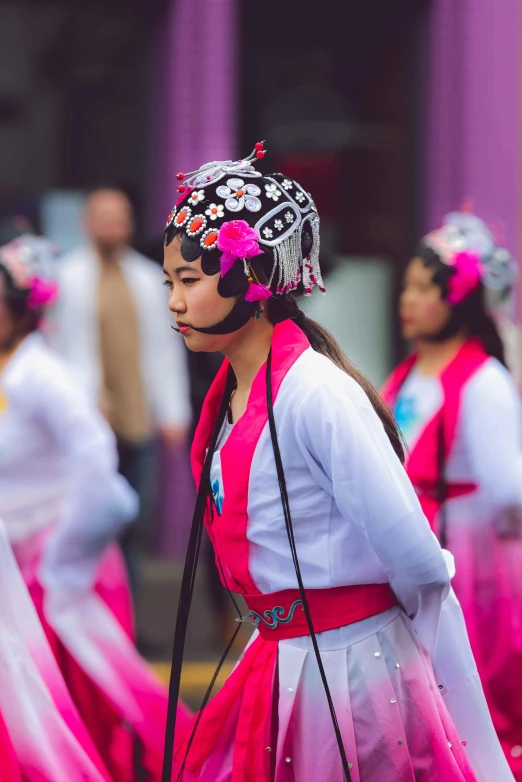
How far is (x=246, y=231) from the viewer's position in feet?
10.5

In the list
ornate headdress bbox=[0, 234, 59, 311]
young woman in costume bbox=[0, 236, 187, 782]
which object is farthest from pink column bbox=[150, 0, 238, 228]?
young woman in costume bbox=[0, 236, 187, 782]

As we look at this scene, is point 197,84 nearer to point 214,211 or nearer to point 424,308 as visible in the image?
point 424,308

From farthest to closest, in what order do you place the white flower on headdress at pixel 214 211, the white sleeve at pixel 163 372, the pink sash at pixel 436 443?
the white sleeve at pixel 163 372 < the pink sash at pixel 436 443 < the white flower on headdress at pixel 214 211

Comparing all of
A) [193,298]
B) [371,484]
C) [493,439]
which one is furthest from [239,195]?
[493,439]

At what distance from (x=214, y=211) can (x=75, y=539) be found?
2.10 m

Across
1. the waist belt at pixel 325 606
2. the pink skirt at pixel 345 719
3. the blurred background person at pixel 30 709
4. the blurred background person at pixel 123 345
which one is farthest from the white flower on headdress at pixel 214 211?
the blurred background person at pixel 123 345

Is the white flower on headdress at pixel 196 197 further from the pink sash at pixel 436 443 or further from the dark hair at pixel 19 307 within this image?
the dark hair at pixel 19 307

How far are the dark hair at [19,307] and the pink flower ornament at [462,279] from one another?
1473 mm

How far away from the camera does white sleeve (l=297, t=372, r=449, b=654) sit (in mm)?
3021

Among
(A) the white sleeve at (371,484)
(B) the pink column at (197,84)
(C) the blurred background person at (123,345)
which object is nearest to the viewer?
(A) the white sleeve at (371,484)

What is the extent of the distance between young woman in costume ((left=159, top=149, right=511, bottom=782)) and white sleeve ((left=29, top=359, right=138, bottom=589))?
1794 mm

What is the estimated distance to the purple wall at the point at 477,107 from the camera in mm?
9945

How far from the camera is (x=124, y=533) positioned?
7625 millimetres

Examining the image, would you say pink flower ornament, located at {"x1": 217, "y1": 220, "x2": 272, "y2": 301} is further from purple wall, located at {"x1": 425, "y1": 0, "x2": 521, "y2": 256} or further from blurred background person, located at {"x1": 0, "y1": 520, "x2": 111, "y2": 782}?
purple wall, located at {"x1": 425, "y1": 0, "x2": 521, "y2": 256}
